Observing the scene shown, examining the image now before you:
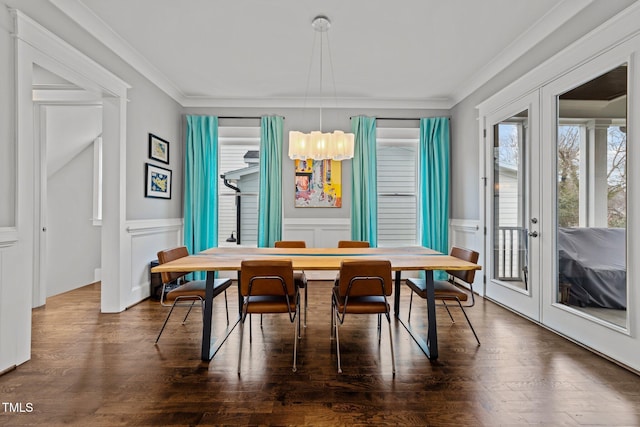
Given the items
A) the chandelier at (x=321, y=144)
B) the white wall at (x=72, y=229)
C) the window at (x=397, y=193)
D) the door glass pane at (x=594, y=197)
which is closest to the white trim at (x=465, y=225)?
the window at (x=397, y=193)

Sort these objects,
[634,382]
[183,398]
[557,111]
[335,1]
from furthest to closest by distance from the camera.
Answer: [557,111] < [335,1] < [634,382] < [183,398]

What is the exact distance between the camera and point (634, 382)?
1.94 m

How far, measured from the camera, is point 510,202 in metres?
3.46

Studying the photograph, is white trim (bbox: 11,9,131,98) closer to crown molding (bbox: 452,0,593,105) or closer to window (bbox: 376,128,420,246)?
window (bbox: 376,128,420,246)

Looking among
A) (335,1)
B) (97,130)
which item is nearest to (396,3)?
(335,1)

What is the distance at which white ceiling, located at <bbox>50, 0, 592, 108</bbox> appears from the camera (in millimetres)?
2658

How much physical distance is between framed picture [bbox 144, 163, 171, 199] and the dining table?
163cm

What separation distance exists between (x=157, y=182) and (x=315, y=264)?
9.59 ft

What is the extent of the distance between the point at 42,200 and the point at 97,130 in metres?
1.31

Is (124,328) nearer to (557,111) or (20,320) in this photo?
(20,320)

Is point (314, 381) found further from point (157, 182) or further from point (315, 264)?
point (157, 182)

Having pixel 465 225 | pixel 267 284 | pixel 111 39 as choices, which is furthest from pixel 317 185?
pixel 111 39

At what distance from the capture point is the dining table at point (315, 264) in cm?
219

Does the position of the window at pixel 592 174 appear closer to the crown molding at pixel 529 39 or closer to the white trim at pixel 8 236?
the crown molding at pixel 529 39
